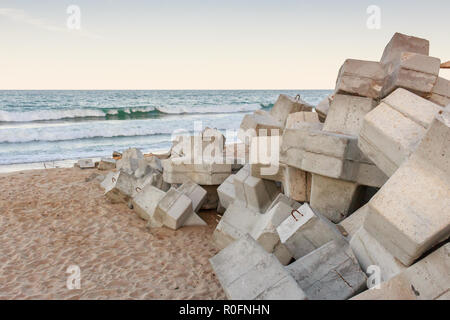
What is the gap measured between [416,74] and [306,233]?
2098 millimetres

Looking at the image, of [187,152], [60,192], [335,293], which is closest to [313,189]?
[335,293]

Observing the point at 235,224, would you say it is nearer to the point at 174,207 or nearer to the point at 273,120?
the point at 174,207

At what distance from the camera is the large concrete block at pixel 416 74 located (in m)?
3.64

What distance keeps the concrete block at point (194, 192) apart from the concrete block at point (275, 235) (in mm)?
1849

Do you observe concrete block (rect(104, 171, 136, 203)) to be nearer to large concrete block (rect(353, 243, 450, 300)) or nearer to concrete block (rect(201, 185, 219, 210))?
concrete block (rect(201, 185, 219, 210))

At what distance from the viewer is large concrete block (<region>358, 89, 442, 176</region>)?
8.89 ft

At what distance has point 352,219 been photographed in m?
3.50

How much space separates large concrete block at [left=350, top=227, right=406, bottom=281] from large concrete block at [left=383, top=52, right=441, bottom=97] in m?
1.76

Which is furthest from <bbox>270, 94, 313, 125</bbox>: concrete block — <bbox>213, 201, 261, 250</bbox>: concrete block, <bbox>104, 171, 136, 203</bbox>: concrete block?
<bbox>104, 171, 136, 203</bbox>: concrete block

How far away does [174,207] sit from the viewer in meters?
4.98

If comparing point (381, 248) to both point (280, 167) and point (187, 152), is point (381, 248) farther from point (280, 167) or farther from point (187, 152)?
point (187, 152)

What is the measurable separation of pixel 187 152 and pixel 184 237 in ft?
6.69

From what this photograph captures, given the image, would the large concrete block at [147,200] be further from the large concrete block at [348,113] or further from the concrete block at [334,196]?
the large concrete block at [348,113]

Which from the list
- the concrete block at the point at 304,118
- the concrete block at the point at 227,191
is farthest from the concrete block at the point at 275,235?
the concrete block at the point at 304,118
